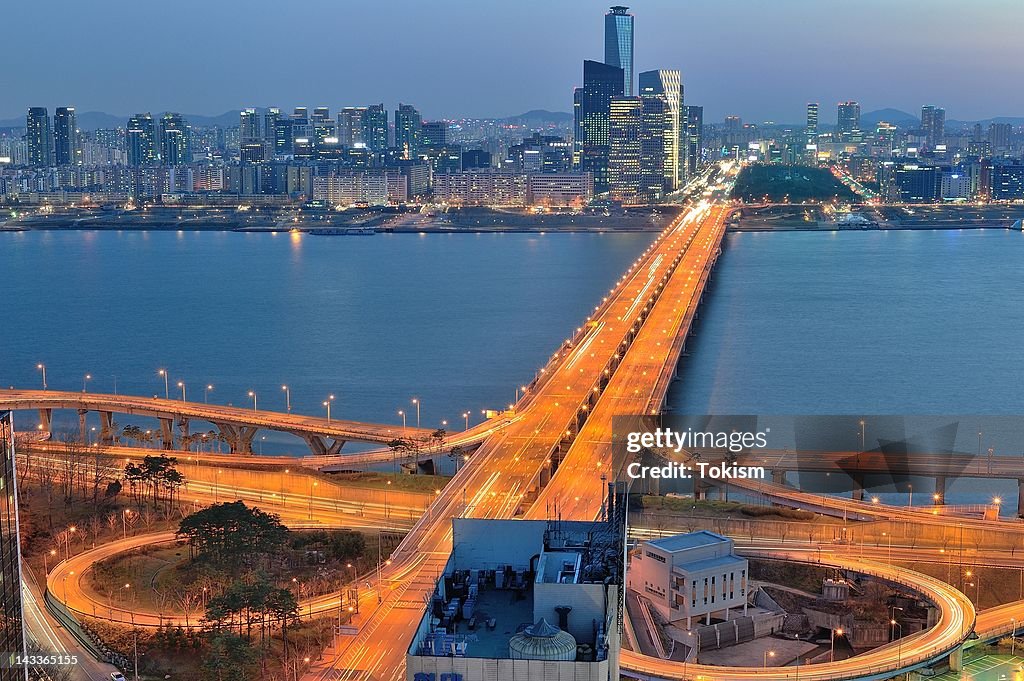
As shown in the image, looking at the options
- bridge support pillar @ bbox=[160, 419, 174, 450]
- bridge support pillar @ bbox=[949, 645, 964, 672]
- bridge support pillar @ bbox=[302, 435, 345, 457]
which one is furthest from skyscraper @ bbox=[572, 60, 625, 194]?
bridge support pillar @ bbox=[949, 645, 964, 672]

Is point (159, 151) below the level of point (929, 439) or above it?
above

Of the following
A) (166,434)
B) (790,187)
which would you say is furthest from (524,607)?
(790,187)

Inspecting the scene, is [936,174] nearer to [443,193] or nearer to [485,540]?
[443,193]

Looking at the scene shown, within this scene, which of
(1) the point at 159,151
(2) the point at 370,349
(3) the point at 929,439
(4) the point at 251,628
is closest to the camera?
(4) the point at 251,628

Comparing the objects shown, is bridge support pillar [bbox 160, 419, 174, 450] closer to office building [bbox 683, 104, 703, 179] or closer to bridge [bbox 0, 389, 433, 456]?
bridge [bbox 0, 389, 433, 456]

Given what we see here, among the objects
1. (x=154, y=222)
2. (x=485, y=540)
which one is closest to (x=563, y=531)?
(x=485, y=540)

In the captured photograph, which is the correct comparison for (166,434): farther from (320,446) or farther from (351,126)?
(351,126)

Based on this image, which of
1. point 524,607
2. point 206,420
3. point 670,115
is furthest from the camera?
point 670,115

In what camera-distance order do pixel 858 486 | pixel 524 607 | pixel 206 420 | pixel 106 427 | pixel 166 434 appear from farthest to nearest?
pixel 106 427 → pixel 166 434 → pixel 206 420 → pixel 858 486 → pixel 524 607

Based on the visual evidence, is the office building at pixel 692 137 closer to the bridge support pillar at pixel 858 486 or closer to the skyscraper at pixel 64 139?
the skyscraper at pixel 64 139
